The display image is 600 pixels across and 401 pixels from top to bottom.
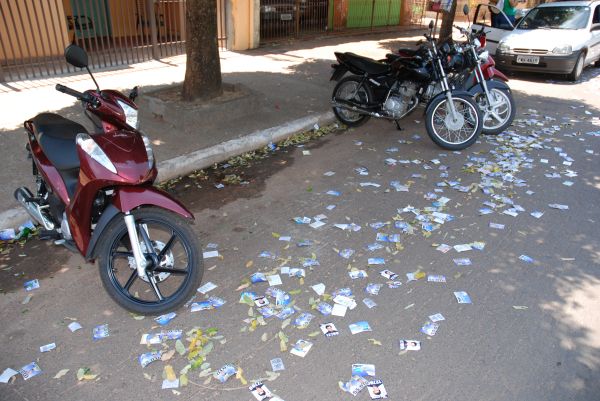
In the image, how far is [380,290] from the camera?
352 centimetres

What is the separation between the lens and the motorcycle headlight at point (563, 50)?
1036 centimetres

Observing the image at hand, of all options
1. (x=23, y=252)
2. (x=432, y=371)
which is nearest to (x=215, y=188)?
(x=23, y=252)

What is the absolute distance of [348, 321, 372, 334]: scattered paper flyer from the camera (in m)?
3.11

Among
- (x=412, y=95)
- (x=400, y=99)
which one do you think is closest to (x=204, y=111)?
(x=400, y=99)

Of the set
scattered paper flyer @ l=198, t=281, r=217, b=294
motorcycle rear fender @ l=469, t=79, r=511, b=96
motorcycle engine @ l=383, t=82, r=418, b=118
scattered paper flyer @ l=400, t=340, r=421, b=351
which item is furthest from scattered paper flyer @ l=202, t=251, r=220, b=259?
motorcycle rear fender @ l=469, t=79, r=511, b=96

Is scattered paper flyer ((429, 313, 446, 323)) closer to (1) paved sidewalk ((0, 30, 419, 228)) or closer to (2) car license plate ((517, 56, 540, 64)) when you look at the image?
(1) paved sidewalk ((0, 30, 419, 228))

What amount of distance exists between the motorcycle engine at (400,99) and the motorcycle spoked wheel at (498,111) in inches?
42.1

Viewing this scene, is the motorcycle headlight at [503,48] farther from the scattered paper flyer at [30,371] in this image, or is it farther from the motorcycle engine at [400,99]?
the scattered paper flyer at [30,371]

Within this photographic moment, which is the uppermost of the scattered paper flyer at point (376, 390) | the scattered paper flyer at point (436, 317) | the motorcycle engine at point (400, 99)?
the motorcycle engine at point (400, 99)

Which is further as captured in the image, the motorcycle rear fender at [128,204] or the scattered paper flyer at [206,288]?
the scattered paper flyer at [206,288]

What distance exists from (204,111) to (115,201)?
3667mm

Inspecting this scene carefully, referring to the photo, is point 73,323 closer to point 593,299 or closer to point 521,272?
point 521,272

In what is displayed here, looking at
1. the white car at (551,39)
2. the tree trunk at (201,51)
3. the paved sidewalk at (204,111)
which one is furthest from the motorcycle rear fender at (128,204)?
the white car at (551,39)

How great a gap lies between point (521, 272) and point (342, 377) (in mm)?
1930
